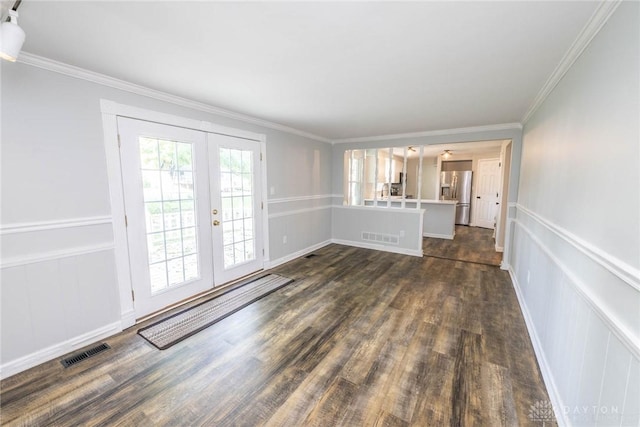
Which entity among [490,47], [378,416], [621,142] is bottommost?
[378,416]

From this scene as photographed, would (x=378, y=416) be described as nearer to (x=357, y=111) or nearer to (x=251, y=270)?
(x=251, y=270)

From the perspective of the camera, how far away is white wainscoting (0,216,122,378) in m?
1.93

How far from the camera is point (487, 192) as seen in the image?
798 cm

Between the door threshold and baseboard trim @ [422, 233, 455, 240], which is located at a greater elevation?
baseboard trim @ [422, 233, 455, 240]

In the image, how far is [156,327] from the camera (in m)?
2.56

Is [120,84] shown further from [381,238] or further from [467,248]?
[467,248]

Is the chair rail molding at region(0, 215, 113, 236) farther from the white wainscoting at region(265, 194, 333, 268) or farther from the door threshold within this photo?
the white wainscoting at region(265, 194, 333, 268)

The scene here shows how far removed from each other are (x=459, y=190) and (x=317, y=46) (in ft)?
26.1

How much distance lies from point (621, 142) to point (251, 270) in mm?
3887

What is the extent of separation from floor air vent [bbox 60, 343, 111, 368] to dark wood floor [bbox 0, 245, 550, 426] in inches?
2.7

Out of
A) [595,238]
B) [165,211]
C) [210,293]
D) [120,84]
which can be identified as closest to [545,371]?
[595,238]

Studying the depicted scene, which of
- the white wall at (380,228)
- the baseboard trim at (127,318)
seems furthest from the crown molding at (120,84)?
the white wall at (380,228)

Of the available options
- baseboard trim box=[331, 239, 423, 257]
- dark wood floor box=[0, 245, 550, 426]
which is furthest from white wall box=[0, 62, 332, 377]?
baseboard trim box=[331, 239, 423, 257]

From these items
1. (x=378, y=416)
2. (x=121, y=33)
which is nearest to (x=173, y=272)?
(x=121, y=33)
